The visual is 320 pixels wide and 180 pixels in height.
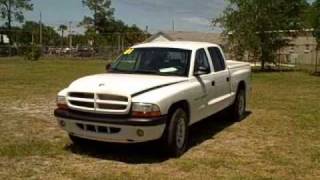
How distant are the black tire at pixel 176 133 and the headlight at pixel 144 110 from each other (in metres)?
0.51

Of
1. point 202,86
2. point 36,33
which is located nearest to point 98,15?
point 36,33

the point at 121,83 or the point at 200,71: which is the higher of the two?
the point at 200,71

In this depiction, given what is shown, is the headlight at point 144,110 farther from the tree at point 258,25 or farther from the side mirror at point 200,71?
the tree at point 258,25

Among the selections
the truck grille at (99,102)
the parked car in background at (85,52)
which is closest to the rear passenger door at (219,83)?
Answer: the truck grille at (99,102)

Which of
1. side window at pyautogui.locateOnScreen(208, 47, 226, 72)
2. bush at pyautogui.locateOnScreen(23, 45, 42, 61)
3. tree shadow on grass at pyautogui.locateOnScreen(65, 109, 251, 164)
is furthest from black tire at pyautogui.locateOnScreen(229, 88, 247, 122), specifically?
bush at pyautogui.locateOnScreen(23, 45, 42, 61)

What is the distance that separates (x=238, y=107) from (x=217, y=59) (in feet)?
5.69

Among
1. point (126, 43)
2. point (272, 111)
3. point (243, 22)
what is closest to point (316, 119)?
point (272, 111)

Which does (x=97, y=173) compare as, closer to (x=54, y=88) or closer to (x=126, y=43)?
(x=54, y=88)

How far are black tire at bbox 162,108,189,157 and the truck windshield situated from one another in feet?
2.85

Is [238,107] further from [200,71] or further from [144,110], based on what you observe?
[144,110]

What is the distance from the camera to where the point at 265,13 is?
3644 centimetres

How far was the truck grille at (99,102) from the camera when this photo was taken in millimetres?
7633

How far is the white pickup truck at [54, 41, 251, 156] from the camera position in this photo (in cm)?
760

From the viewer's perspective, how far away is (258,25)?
35969 millimetres
